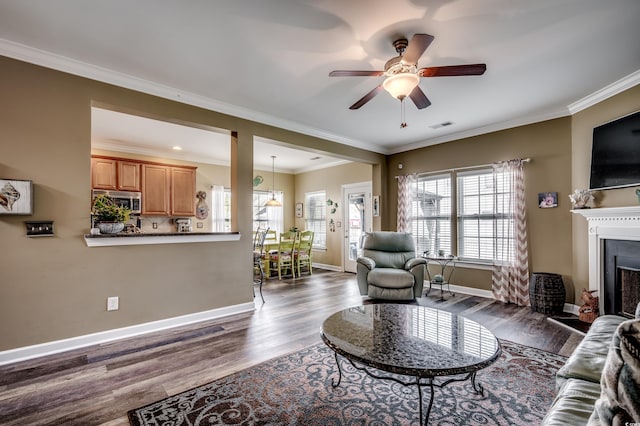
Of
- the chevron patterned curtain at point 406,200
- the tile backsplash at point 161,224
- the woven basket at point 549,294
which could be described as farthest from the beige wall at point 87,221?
the tile backsplash at point 161,224

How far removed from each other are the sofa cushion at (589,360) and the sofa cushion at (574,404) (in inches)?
2.2

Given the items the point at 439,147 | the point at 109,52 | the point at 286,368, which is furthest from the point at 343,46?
the point at 439,147

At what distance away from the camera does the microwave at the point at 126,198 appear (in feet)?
17.7

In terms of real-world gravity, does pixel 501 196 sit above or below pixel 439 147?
below

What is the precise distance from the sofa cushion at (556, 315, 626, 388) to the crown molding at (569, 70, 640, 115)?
280cm

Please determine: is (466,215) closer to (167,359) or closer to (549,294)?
(549,294)

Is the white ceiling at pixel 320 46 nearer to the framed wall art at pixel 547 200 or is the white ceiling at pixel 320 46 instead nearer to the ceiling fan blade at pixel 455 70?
the ceiling fan blade at pixel 455 70

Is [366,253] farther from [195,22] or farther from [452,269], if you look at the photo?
[195,22]

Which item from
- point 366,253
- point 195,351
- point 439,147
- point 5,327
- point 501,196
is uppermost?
point 439,147

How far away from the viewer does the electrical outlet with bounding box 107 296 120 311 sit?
299 centimetres

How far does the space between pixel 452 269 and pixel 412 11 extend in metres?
4.19

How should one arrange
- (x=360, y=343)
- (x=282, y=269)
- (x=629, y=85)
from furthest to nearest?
(x=282, y=269) < (x=629, y=85) < (x=360, y=343)

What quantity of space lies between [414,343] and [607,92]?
3.77 meters

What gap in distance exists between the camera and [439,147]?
533cm
